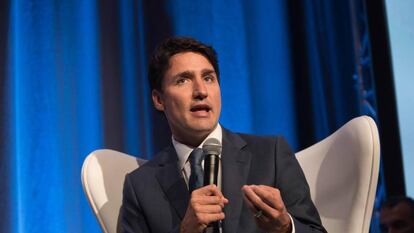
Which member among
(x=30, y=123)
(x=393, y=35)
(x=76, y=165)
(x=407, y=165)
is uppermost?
(x=393, y=35)

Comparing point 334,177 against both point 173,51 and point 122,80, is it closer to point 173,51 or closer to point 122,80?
point 173,51

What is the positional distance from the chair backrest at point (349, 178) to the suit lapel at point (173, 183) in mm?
359

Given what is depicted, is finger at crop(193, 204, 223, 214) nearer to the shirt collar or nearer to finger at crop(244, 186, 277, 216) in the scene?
finger at crop(244, 186, 277, 216)

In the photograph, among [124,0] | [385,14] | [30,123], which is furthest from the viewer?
[385,14]

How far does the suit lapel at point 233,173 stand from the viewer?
1520 mm

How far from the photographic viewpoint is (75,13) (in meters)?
2.56

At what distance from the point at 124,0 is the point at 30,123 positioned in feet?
2.17

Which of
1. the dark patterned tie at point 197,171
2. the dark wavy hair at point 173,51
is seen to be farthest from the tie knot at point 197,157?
the dark wavy hair at point 173,51

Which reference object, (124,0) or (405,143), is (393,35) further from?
(124,0)

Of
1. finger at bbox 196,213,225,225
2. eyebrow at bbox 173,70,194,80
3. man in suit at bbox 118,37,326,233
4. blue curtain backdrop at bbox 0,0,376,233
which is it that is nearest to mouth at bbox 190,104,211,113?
man in suit at bbox 118,37,326,233

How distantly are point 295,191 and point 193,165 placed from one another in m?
0.27

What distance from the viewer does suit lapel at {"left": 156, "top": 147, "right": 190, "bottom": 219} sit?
1591 millimetres

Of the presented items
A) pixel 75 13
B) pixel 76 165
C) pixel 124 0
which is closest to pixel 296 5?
pixel 124 0

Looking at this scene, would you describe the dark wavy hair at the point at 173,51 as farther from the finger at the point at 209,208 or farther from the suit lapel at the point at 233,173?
the finger at the point at 209,208
